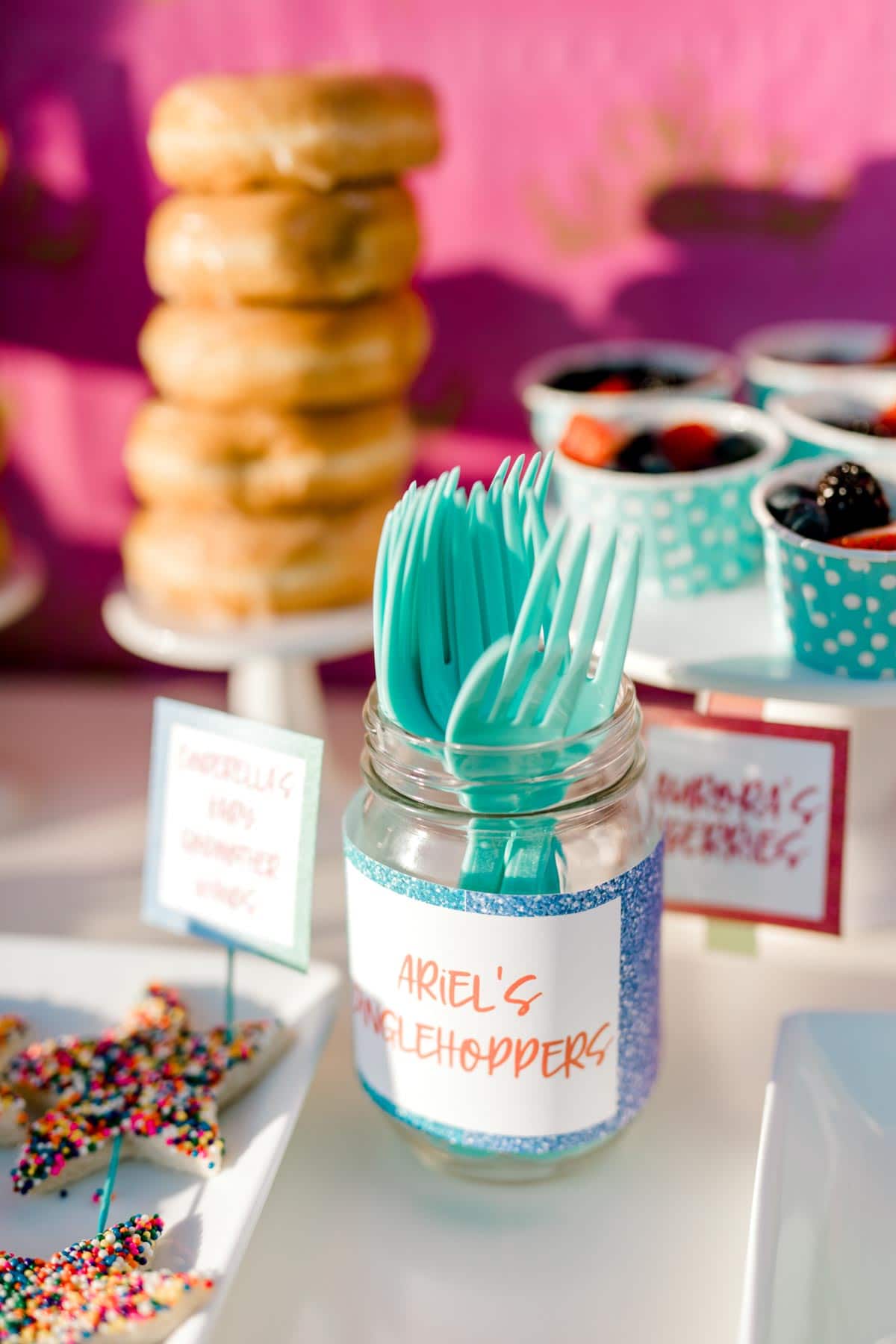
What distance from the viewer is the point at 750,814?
692mm

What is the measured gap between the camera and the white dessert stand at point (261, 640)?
0.88 meters

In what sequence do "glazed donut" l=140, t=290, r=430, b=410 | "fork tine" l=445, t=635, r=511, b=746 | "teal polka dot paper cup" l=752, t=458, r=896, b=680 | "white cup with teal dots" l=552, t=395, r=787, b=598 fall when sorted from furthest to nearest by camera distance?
"glazed donut" l=140, t=290, r=430, b=410, "white cup with teal dots" l=552, t=395, r=787, b=598, "teal polka dot paper cup" l=752, t=458, r=896, b=680, "fork tine" l=445, t=635, r=511, b=746

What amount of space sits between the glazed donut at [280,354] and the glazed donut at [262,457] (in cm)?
1

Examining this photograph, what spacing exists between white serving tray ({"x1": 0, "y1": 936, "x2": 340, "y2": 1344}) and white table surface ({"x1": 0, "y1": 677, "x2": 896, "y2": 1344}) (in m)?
0.04

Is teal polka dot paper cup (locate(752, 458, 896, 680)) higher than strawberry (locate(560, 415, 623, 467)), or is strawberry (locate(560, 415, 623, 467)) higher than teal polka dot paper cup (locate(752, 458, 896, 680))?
strawberry (locate(560, 415, 623, 467))

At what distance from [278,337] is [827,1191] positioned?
59 cm

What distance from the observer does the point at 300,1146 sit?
0.67m

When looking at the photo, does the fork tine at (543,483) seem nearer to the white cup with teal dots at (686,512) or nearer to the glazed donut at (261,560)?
the white cup with teal dots at (686,512)

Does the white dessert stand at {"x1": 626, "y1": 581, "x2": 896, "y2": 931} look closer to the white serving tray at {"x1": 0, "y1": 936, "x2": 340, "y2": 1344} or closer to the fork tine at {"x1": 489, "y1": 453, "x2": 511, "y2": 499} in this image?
the fork tine at {"x1": 489, "y1": 453, "x2": 511, "y2": 499}

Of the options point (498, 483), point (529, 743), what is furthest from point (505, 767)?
point (498, 483)

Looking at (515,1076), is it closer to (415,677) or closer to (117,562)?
(415,677)

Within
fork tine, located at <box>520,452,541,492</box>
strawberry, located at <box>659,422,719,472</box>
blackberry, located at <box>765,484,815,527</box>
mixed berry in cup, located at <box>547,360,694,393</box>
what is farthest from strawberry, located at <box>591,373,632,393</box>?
fork tine, located at <box>520,452,541,492</box>

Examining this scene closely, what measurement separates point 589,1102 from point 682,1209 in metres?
0.09

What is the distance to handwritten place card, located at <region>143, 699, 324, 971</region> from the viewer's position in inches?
25.2
